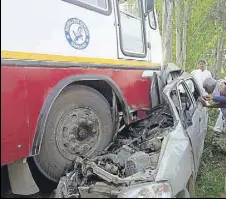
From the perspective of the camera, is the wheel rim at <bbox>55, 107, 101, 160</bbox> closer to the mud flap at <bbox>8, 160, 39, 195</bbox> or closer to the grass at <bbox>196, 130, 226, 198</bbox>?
the mud flap at <bbox>8, 160, 39, 195</bbox>

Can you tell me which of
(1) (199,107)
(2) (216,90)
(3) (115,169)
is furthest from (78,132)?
(2) (216,90)

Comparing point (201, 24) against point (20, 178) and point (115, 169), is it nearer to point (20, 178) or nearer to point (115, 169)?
point (115, 169)

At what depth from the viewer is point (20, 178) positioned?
3.36 meters

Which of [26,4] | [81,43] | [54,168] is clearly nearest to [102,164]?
[54,168]

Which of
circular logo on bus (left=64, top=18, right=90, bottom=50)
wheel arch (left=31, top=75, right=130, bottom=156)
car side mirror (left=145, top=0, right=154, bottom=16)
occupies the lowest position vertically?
wheel arch (left=31, top=75, right=130, bottom=156)

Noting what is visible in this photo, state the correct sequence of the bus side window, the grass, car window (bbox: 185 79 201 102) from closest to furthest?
the grass
the bus side window
car window (bbox: 185 79 201 102)

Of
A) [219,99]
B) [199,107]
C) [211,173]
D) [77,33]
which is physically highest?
[77,33]

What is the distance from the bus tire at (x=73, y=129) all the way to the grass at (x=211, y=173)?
141cm

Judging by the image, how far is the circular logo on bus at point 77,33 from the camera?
3.85 meters

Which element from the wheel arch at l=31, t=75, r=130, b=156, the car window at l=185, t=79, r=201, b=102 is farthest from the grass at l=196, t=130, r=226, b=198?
the wheel arch at l=31, t=75, r=130, b=156

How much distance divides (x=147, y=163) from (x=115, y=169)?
1.12 feet

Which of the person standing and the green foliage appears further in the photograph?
the green foliage

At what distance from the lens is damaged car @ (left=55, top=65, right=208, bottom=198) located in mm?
3104

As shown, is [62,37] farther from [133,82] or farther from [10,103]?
[133,82]
